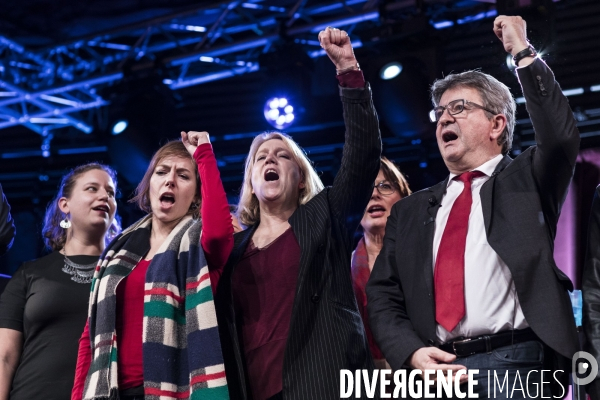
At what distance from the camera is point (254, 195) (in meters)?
3.33

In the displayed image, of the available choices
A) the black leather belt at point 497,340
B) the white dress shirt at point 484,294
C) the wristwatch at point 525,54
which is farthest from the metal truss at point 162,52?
the black leather belt at point 497,340

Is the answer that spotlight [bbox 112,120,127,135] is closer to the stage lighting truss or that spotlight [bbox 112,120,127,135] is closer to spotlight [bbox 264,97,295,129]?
the stage lighting truss

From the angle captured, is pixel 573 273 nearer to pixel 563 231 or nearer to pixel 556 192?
pixel 563 231

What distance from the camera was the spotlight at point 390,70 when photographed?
5.52m

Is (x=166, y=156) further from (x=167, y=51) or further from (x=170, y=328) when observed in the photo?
(x=167, y=51)

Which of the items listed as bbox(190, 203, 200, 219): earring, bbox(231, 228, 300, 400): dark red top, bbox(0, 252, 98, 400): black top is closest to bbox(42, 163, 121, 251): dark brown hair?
bbox(0, 252, 98, 400): black top

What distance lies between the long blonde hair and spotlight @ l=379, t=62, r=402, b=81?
2.36 meters

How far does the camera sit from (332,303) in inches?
109

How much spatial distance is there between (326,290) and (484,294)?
0.59 m

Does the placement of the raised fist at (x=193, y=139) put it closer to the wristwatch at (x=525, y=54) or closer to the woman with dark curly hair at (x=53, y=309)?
the woman with dark curly hair at (x=53, y=309)

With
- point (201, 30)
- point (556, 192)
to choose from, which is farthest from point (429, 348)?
point (201, 30)

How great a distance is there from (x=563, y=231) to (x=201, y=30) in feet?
10.8

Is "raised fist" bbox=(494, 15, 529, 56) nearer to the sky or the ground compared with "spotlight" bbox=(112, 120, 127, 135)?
nearer to the ground

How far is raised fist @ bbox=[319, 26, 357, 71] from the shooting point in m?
2.91
